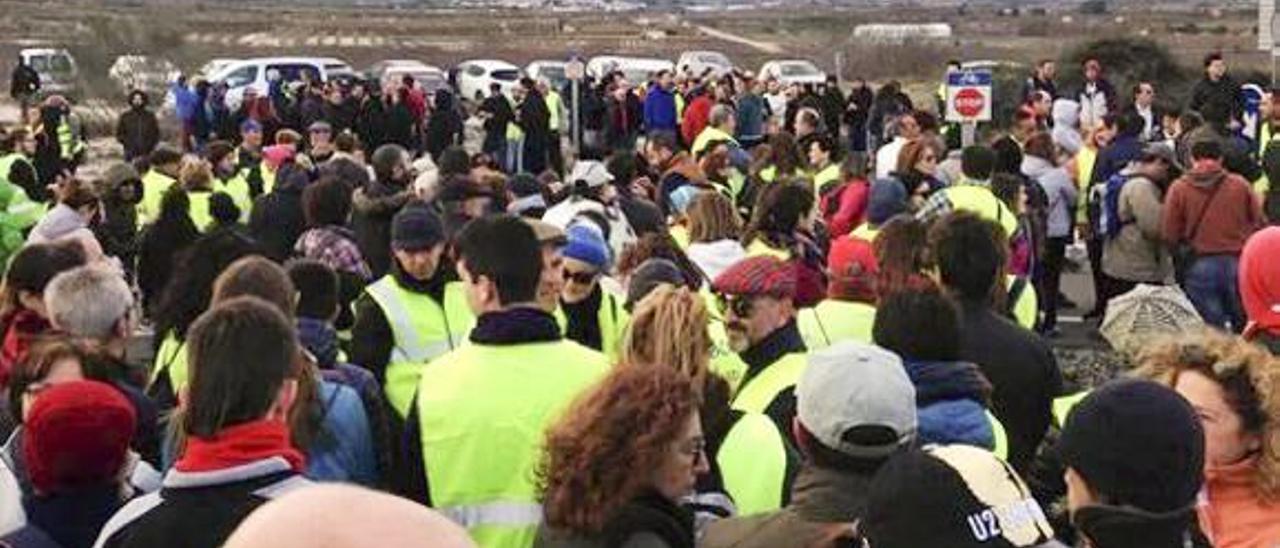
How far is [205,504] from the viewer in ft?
12.3

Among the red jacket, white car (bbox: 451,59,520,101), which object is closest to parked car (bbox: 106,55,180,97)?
white car (bbox: 451,59,520,101)

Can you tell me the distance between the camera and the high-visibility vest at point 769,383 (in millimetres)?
5184

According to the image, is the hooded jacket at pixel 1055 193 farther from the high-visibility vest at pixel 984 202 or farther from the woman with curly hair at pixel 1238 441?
the woman with curly hair at pixel 1238 441

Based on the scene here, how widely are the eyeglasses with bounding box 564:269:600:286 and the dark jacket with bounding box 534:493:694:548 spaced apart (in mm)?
3069

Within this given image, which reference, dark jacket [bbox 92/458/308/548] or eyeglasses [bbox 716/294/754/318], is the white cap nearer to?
eyeglasses [bbox 716/294/754/318]

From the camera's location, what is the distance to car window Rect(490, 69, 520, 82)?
43.0 m

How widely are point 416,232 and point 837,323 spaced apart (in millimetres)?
1572

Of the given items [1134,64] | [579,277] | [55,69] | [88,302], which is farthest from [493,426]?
[55,69]

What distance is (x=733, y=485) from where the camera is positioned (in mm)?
4512

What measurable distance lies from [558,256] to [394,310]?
0.67 metres

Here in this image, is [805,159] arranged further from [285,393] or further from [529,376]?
[285,393]

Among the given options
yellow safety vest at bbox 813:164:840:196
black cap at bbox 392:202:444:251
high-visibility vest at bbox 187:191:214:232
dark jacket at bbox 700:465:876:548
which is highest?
black cap at bbox 392:202:444:251

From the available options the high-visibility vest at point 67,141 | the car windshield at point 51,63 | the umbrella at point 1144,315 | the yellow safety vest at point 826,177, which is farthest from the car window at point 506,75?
the umbrella at point 1144,315

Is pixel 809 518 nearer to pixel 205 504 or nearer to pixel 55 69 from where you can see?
pixel 205 504
